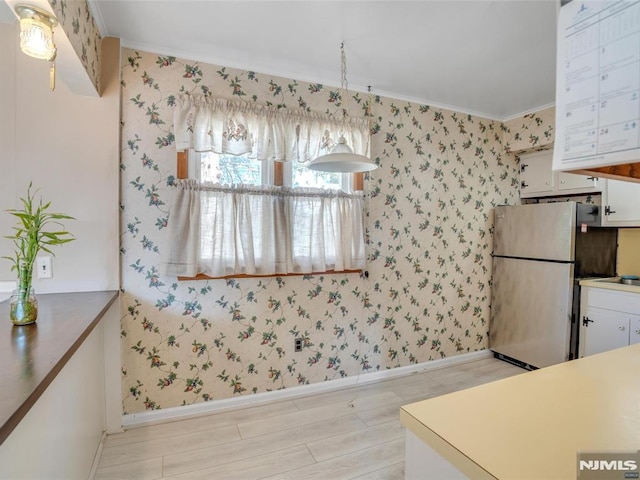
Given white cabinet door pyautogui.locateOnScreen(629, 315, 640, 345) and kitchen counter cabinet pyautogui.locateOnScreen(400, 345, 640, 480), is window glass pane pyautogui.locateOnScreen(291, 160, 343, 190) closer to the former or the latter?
kitchen counter cabinet pyautogui.locateOnScreen(400, 345, 640, 480)

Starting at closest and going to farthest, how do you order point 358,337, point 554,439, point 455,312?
point 554,439 → point 358,337 → point 455,312

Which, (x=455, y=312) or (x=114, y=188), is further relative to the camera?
(x=455, y=312)

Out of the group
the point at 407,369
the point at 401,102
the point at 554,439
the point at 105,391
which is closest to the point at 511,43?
the point at 401,102

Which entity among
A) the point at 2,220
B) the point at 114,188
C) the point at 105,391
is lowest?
the point at 105,391

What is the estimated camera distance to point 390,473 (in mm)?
1813

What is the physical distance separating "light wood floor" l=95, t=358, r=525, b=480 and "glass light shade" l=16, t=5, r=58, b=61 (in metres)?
2.10

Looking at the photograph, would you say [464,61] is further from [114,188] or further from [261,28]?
[114,188]

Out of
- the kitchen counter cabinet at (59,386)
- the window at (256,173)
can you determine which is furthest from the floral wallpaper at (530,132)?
the kitchen counter cabinet at (59,386)

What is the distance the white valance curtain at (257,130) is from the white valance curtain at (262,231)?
0.92 ft

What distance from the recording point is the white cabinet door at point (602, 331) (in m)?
2.56

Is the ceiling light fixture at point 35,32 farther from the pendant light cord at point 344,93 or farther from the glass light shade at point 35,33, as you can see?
the pendant light cord at point 344,93

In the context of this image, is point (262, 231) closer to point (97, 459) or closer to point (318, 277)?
point (318, 277)

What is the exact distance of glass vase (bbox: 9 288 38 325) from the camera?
1395 millimetres

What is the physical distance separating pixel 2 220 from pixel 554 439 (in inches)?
106
